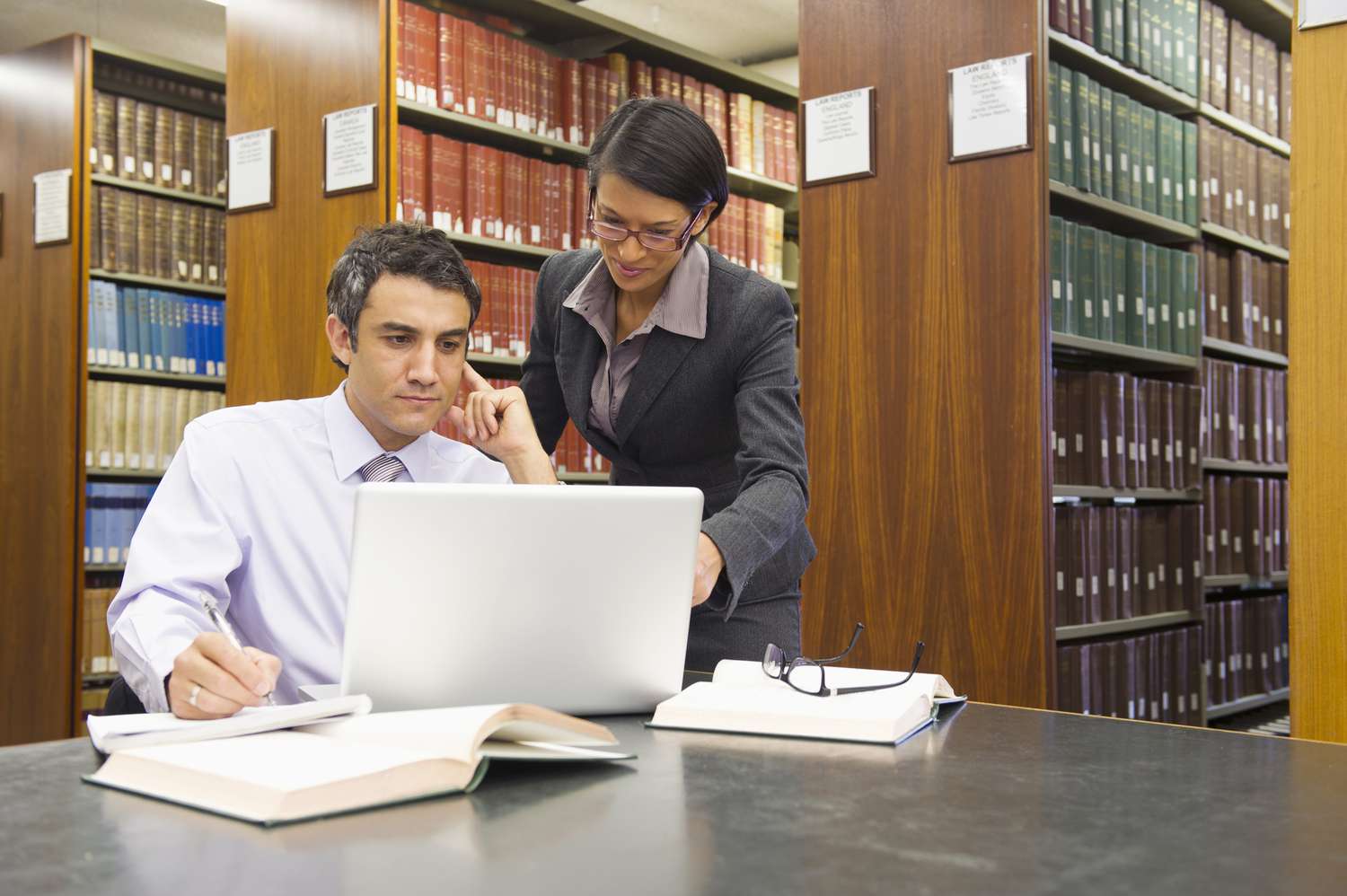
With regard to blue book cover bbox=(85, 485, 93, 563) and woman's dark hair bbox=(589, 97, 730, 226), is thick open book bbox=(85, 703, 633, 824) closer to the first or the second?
woman's dark hair bbox=(589, 97, 730, 226)

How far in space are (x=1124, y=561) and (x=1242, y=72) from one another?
5.92 ft

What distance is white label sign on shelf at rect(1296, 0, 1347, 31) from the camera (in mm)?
2094

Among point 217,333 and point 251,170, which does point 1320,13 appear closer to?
point 251,170

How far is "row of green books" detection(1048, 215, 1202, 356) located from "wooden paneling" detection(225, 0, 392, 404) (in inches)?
67.3

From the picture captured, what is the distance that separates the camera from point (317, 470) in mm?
1639

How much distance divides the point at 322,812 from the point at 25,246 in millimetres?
4028

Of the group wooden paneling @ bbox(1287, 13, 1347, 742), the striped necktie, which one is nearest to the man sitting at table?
the striped necktie

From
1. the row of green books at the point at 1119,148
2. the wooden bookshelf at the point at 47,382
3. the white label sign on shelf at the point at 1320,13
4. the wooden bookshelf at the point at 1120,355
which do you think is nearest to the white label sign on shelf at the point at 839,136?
the row of green books at the point at 1119,148

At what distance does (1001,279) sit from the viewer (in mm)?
2832

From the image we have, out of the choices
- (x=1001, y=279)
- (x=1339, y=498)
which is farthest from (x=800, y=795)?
(x=1001, y=279)

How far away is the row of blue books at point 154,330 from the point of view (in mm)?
4316

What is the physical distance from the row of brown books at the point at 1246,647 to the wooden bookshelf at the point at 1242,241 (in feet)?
3.81

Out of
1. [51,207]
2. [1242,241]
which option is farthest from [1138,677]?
[51,207]

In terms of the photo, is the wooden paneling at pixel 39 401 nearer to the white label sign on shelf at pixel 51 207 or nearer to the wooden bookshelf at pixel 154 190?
the white label sign on shelf at pixel 51 207
